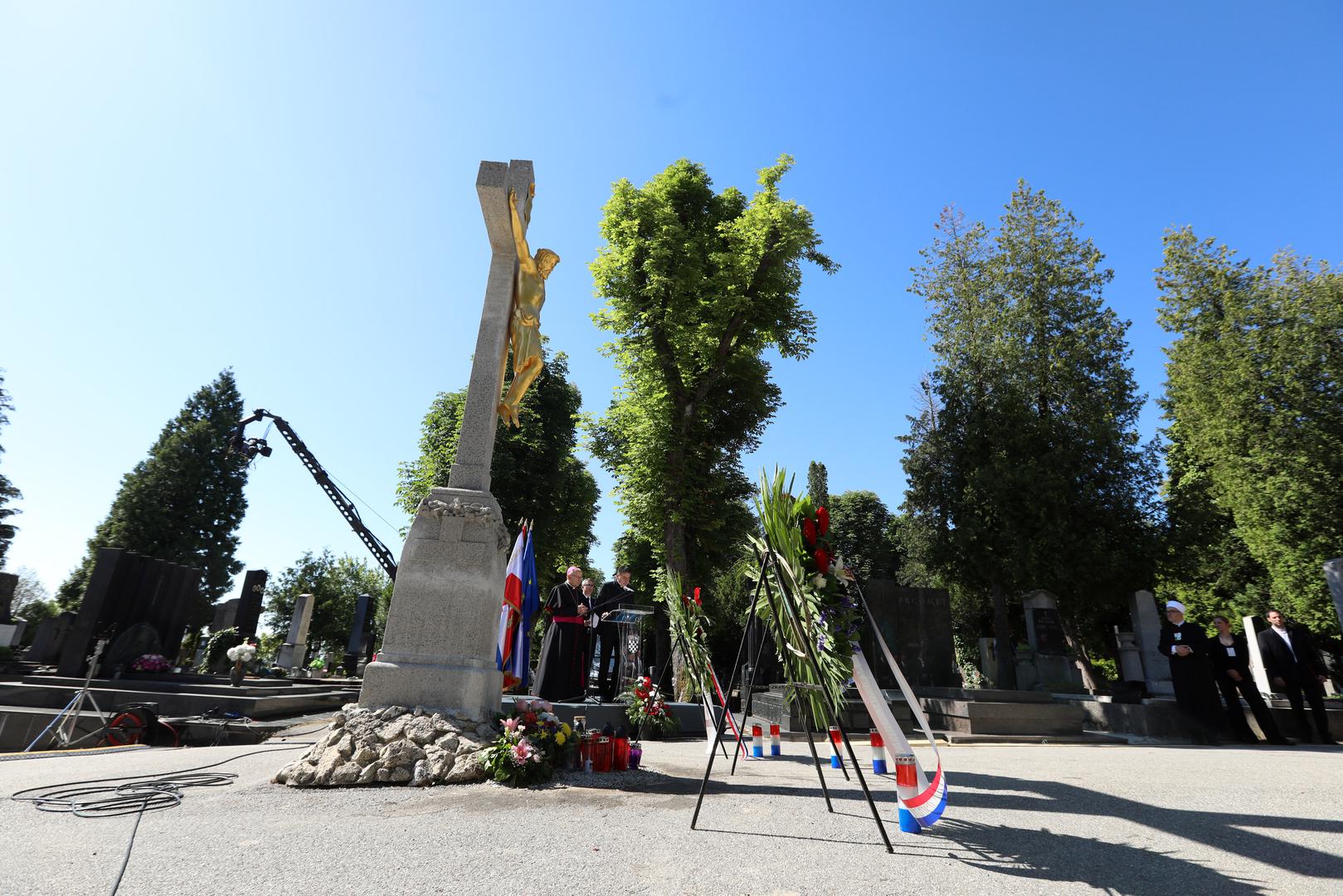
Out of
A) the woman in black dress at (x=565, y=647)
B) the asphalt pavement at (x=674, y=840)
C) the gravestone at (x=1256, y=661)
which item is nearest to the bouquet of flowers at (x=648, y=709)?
the woman in black dress at (x=565, y=647)

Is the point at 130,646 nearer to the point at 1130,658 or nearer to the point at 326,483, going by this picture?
the point at 326,483

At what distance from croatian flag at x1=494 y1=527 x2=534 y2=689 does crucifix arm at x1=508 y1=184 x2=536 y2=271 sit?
3.82 meters

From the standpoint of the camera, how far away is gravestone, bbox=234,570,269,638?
22.0m

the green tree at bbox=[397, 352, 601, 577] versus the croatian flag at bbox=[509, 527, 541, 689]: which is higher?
the green tree at bbox=[397, 352, 601, 577]

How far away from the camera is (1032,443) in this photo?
64.5 ft

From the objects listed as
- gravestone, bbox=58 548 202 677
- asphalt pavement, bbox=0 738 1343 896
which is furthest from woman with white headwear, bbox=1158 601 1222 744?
gravestone, bbox=58 548 202 677

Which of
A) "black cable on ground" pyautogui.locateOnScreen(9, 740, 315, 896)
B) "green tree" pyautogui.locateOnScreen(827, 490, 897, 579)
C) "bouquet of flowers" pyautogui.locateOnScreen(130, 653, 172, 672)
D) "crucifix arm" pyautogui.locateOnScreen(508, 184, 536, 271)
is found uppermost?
"green tree" pyautogui.locateOnScreen(827, 490, 897, 579)

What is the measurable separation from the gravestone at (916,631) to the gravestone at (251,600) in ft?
67.8

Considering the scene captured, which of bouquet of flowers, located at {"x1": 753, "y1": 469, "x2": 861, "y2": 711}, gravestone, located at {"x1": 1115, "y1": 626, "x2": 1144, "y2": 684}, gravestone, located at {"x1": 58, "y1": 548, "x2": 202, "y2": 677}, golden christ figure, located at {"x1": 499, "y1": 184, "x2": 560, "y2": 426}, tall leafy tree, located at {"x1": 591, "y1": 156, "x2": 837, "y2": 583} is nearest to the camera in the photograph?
bouquet of flowers, located at {"x1": 753, "y1": 469, "x2": 861, "y2": 711}

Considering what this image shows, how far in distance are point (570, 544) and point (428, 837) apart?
78.1ft

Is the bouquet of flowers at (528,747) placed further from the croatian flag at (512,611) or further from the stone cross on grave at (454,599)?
the croatian flag at (512,611)

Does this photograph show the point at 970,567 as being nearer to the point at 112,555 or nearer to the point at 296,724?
the point at 296,724

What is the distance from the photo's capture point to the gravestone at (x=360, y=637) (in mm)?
23688

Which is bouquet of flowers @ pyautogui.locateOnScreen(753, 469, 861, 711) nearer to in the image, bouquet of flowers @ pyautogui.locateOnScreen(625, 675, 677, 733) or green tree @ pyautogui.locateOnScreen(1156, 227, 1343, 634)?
bouquet of flowers @ pyautogui.locateOnScreen(625, 675, 677, 733)
